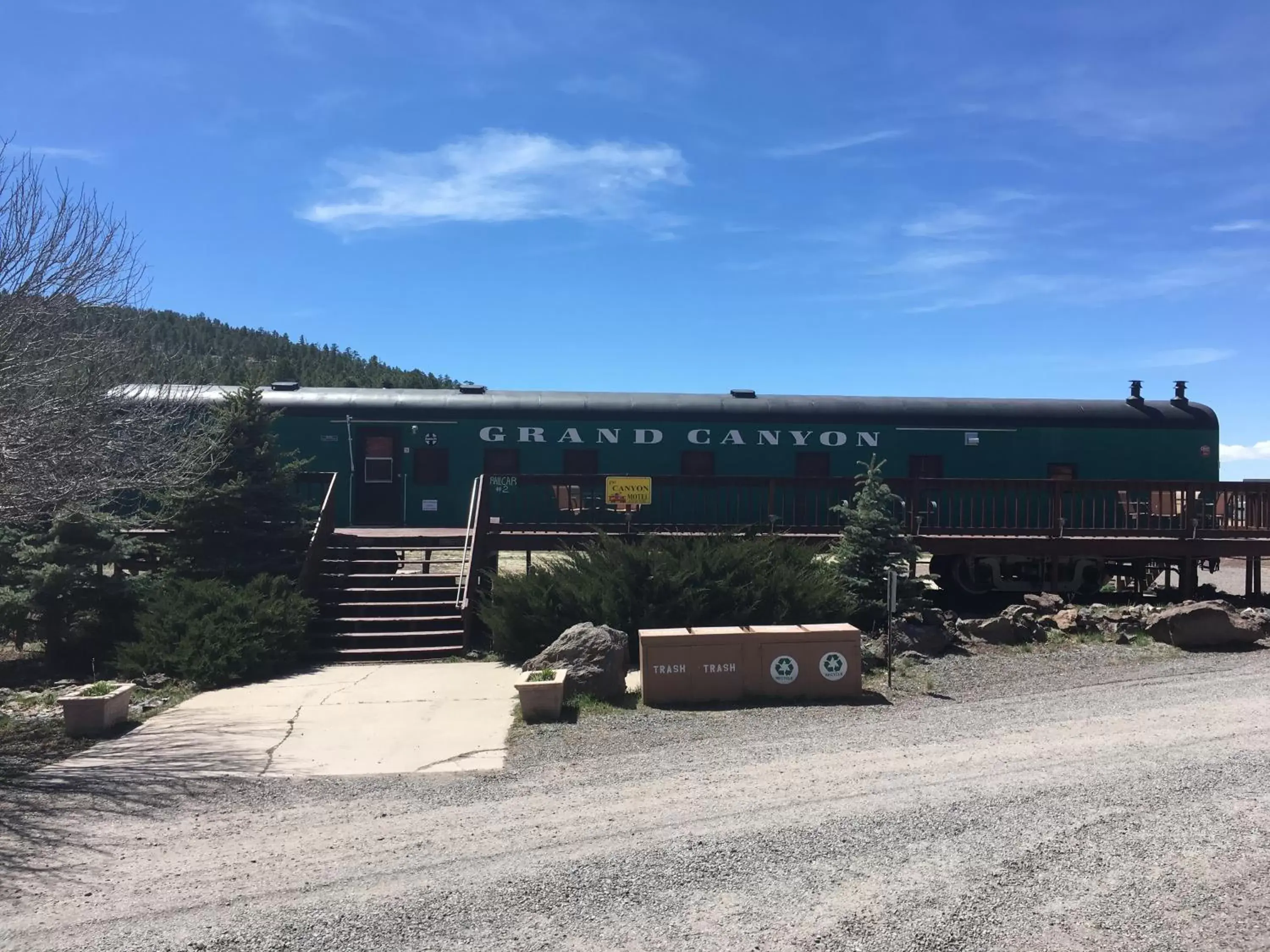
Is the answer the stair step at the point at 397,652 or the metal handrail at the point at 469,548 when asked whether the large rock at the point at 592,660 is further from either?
the metal handrail at the point at 469,548

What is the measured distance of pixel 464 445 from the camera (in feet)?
51.2

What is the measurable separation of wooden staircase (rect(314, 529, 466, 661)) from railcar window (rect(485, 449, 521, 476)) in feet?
6.08

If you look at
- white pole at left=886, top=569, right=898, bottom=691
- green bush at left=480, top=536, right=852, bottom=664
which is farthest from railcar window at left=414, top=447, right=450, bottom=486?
white pole at left=886, top=569, right=898, bottom=691

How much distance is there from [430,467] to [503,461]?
1.16 meters

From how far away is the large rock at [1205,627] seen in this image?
418 inches

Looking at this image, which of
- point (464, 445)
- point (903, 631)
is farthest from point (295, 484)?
point (903, 631)

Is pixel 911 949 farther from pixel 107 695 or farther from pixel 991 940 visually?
pixel 107 695

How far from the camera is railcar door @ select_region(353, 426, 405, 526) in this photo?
15555 mm

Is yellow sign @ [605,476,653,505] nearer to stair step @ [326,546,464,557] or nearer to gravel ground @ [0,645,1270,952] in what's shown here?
stair step @ [326,546,464,557]

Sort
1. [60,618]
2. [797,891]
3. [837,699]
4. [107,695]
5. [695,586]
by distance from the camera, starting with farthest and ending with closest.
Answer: [60,618] → [695,586] → [837,699] → [107,695] → [797,891]

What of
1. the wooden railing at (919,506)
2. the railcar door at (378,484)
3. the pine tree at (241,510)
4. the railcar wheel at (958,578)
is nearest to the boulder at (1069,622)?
the wooden railing at (919,506)

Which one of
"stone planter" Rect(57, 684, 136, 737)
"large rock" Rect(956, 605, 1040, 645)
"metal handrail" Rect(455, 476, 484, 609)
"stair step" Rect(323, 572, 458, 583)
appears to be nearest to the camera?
"stone planter" Rect(57, 684, 136, 737)

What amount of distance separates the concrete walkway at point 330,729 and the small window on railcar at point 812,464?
7047mm

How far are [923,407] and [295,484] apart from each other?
9.78 meters
